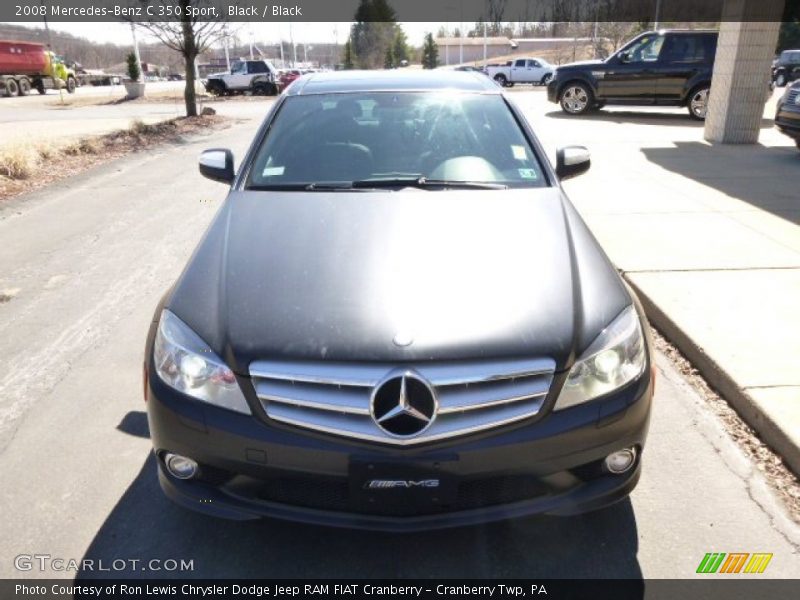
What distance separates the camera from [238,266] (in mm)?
2582

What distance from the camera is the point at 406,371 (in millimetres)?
2025

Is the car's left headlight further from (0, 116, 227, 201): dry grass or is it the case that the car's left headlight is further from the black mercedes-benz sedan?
(0, 116, 227, 201): dry grass

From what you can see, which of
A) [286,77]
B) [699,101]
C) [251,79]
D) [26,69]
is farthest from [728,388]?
[26,69]

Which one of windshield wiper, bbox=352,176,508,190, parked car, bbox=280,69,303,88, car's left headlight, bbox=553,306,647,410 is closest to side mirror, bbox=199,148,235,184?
windshield wiper, bbox=352,176,508,190

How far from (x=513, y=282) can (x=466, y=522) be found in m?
0.87

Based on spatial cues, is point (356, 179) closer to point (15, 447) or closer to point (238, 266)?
point (238, 266)

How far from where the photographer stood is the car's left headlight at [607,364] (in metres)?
2.12

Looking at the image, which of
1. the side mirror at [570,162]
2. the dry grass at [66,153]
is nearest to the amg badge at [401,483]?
the side mirror at [570,162]

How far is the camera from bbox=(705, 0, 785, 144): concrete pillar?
428 inches

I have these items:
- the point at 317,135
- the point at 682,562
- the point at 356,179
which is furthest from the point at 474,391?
the point at 317,135

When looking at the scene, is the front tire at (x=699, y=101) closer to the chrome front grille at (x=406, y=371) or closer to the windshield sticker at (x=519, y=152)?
the windshield sticker at (x=519, y=152)

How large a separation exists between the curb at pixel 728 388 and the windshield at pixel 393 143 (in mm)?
1446

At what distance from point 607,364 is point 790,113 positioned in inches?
375

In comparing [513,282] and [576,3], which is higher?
[576,3]
